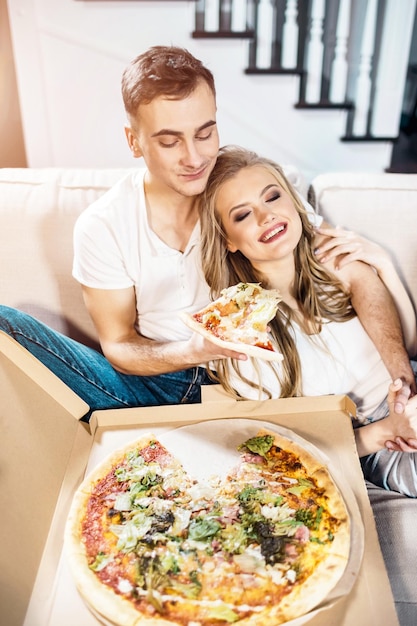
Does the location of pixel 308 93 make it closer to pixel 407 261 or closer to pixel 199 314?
pixel 407 261

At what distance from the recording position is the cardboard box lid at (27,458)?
908mm

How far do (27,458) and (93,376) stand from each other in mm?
361

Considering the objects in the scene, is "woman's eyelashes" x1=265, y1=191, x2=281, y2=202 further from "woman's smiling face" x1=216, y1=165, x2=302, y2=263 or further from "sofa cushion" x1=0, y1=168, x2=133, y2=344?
"sofa cushion" x1=0, y1=168, x2=133, y2=344

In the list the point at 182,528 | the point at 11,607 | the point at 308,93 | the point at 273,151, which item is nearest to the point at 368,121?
the point at 308,93

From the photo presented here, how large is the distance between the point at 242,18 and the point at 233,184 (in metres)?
0.53

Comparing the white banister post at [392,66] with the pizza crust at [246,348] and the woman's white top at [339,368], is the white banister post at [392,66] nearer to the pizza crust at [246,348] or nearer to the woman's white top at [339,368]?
the woman's white top at [339,368]

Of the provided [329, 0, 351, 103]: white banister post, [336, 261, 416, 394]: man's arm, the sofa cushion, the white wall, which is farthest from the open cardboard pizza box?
[329, 0, 351, 103]: white banister post

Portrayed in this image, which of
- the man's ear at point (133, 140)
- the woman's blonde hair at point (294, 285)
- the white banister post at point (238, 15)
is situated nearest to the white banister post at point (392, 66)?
the white banister post at point (238, 15)

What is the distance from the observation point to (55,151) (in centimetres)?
155

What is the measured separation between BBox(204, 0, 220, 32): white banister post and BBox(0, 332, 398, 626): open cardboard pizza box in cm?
87

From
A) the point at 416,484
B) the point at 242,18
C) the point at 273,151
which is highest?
the point at 242,18

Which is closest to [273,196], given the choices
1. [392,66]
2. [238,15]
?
[238,15]

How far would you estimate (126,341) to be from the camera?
137 cm

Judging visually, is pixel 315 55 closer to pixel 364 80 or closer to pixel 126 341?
pixel 364 80
